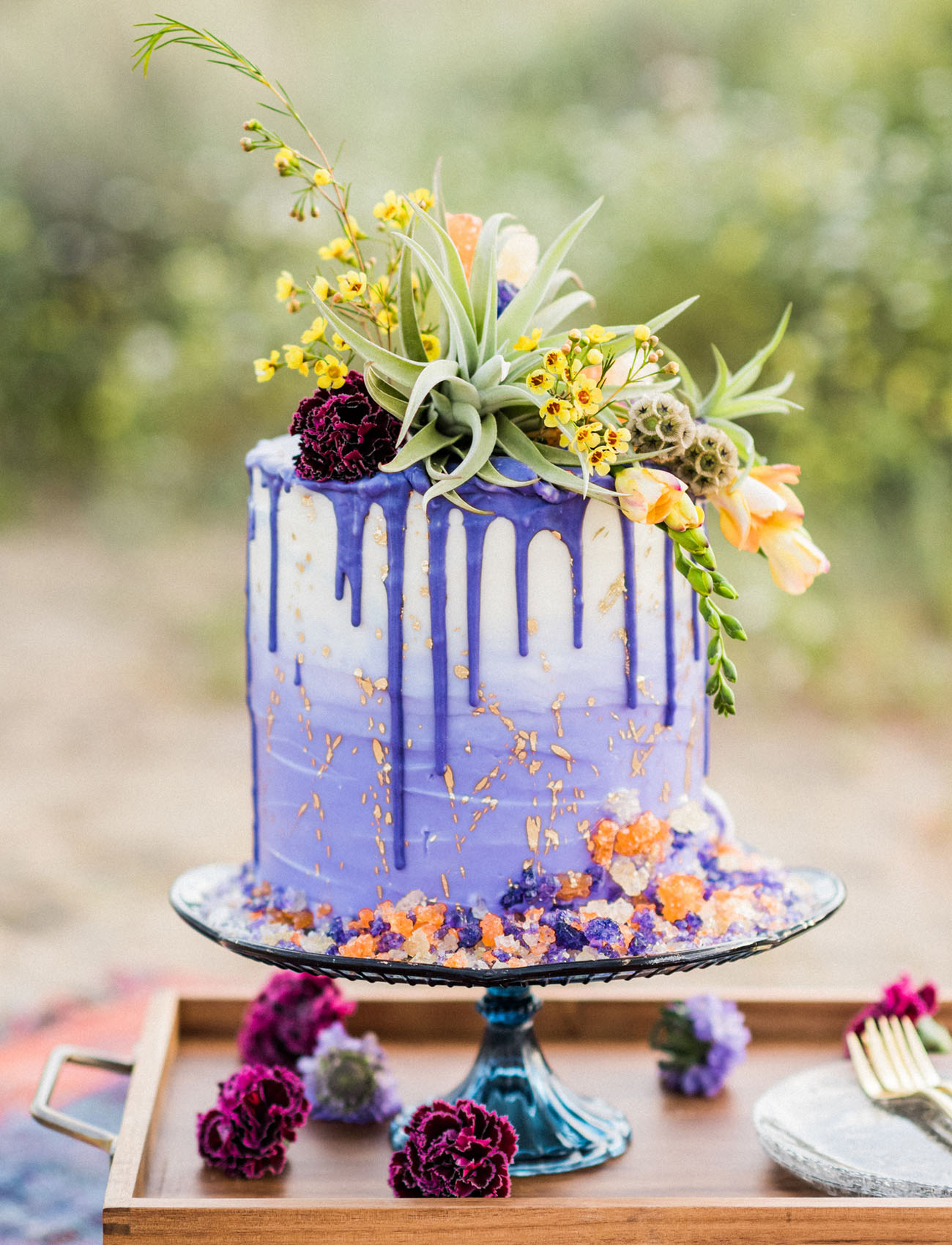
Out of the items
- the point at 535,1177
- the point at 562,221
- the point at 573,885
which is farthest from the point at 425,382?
the point at 562,221

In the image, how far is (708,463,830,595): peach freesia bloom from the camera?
55.2 inches

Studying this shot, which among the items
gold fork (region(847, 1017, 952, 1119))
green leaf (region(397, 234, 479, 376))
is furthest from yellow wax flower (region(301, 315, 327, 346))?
gold fork (region(847, 1017, 952, 1119))

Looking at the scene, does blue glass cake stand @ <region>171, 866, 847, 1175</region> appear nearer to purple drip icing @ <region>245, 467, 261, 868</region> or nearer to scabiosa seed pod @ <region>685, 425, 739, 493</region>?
purple drip icing @ <region>245, 467, 261, 868</region>

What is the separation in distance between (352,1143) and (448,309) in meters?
0.94

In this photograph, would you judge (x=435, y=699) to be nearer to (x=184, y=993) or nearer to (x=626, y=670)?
(x=626, y=670)

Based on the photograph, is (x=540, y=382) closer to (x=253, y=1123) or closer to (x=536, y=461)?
(x=536, y=461)

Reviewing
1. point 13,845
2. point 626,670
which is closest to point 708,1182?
point 626,670

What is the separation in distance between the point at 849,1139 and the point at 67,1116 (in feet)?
3.00

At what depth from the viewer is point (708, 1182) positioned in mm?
1485

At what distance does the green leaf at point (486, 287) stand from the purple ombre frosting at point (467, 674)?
0.42 ft

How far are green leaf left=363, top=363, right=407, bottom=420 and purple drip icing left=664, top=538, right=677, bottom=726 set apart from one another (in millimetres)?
304

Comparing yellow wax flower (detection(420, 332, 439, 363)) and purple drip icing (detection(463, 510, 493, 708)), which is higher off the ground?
yellow wax flower (detection(420, 332, 439, 363))

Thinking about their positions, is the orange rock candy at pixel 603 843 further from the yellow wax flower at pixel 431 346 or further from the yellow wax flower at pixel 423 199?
the yellow wax flower at pixel 423 199

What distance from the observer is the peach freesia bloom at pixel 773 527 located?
1402 mm
